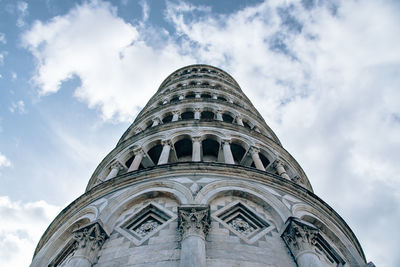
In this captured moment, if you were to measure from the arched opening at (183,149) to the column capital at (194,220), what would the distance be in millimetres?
8139

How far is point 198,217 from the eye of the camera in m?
9.28

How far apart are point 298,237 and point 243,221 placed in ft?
5.54

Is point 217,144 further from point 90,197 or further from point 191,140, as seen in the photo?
point 90,197

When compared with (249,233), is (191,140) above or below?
above

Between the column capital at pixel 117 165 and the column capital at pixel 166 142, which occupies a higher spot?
the column capital at pixel 166 142

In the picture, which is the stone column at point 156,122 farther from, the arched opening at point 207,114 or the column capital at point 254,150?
the column capital at point 254,150

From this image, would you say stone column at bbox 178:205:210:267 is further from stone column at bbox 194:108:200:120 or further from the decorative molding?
stone column at bbox 194:108:200:120

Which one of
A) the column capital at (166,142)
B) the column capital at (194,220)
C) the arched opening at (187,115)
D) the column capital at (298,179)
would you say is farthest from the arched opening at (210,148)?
the column capital at (194,220)

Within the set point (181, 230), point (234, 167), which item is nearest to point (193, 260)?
point (181, 230)

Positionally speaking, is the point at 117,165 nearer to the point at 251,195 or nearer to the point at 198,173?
the point at 198,173

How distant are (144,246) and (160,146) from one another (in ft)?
28.9

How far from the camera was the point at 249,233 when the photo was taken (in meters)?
9.78

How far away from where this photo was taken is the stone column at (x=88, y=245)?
348 inches

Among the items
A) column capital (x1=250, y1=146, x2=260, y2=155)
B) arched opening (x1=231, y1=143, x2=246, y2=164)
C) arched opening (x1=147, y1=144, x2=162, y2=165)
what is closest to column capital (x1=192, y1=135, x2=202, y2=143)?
arched opening (x1=231, y1=143, x2=246, y2=164)
